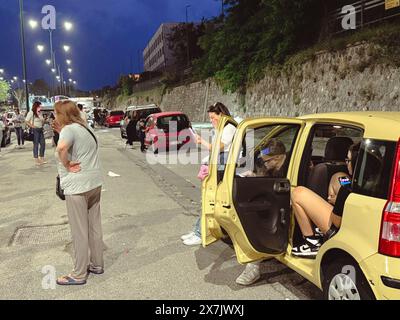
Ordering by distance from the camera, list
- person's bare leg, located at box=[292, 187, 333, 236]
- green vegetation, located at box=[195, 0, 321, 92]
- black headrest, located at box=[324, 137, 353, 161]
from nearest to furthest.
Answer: person's bare leg, located at box=[292, 187, 333, 236] < black headrest, located at box=[324, 137, 353, 161] < green vegetation, located at box=[195, 0, 321, 92]

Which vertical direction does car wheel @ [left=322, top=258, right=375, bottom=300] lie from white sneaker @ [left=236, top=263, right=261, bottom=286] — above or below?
above

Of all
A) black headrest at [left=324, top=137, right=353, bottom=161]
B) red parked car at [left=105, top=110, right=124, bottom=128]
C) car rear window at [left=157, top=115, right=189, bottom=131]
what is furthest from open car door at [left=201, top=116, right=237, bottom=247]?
red parked car at [left=105, top=110, right=124, bottom=128]

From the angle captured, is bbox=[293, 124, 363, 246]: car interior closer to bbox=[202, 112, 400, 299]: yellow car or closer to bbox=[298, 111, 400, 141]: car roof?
bbox=[202, 112, 400, 299]: yellow car

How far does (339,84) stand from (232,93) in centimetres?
1155

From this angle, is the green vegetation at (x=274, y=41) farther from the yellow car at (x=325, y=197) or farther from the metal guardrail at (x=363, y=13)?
the yellow car at (x=325, y=197)

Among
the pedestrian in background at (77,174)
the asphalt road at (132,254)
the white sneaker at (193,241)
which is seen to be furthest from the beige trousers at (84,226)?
the white sneaker at (193,241)

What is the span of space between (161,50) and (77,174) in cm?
10845

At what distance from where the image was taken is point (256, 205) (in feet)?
12.5

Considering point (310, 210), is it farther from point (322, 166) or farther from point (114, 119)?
point (114, 119)

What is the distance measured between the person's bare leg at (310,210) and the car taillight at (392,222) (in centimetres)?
77

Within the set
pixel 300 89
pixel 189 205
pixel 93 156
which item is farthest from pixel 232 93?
pixel 93 156

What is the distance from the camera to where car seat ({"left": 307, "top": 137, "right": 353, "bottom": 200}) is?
13.3 ft

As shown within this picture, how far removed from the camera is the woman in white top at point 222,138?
4.62 m

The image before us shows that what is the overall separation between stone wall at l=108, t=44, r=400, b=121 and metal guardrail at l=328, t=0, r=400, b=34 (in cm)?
209
